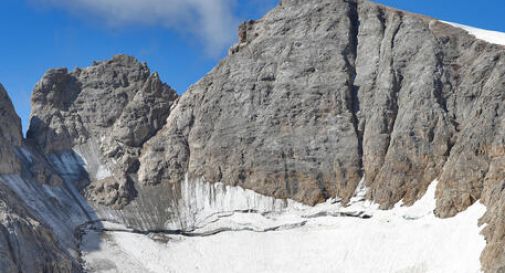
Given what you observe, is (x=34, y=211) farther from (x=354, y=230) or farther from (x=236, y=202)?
(x=354, y=230)

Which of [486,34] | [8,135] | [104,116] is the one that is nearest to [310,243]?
[486,34]

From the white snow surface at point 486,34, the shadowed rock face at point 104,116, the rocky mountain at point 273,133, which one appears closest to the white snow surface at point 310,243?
the rocky mountain at point 273,133

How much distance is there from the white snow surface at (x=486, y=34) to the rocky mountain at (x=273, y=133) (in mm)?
1164

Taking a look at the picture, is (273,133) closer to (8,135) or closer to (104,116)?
(104,116)

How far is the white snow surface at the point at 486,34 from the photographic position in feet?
277

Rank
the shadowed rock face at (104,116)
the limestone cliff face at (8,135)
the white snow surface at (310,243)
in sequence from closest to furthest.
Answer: the white snow surface at (310,243), the limestone cliff face at (8,135), the shadowed rock face at (104,116)

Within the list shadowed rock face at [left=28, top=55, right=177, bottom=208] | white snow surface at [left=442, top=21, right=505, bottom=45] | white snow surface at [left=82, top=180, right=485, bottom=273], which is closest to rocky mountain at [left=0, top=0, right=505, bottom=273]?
shadowed rock face at [left=28, top=55, right=177, bottom=208]

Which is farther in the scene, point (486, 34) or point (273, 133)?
point (486, 34)

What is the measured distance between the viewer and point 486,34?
3420 inches

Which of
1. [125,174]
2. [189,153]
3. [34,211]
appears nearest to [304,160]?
[189,153]

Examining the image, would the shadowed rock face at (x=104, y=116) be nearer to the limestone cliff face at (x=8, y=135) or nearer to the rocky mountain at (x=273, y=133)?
the rocky mountain at (x=273, y=133)

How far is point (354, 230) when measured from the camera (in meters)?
73.6

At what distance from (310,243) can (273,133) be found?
15563 mm

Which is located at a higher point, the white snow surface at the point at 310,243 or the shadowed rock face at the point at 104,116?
the shadowed rock face at the point at 104,116
